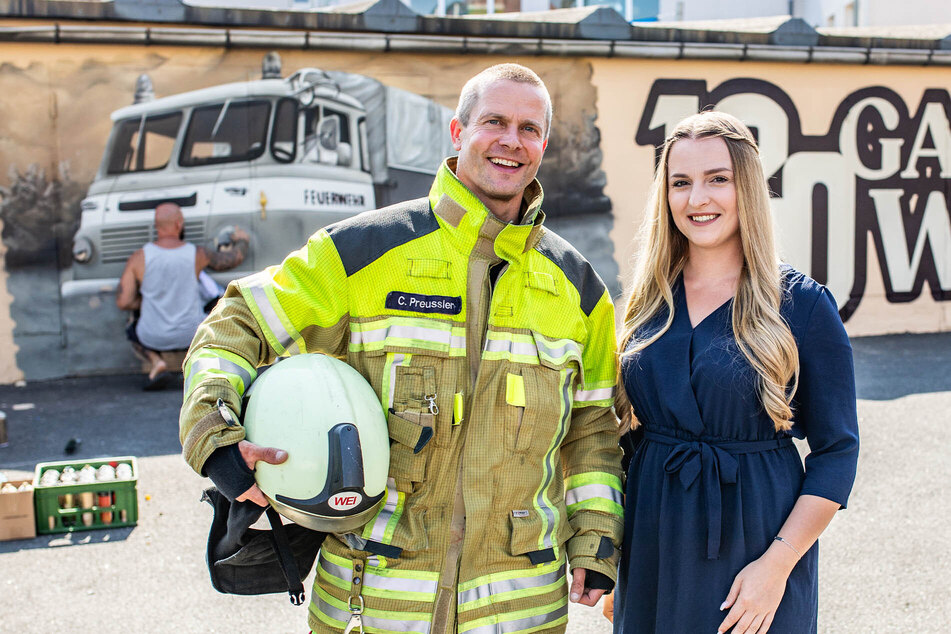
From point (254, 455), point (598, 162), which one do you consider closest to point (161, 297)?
point (598, 162)

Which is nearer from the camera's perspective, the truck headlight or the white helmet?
the white helmet

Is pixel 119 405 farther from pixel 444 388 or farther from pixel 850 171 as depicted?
pixel 850 171

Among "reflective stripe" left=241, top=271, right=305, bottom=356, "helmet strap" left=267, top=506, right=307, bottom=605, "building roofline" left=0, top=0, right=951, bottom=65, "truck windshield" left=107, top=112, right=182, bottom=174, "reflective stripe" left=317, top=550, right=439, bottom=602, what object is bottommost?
"reflective stripe" left=317, top=550, right=439, bottom=602

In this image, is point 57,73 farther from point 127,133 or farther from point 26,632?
point 26,632

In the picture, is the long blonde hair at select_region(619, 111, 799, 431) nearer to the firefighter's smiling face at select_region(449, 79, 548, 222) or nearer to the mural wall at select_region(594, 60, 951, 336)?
the firefighter's smiling face at select_region(449, 79, 548, 222)

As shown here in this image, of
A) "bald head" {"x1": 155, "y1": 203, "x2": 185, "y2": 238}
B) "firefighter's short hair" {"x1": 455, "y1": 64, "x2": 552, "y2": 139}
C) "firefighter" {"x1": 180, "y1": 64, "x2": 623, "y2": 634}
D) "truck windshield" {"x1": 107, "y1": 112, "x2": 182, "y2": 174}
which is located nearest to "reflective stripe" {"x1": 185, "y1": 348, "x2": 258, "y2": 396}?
"firefighter" {"x1": 180, "y1": 64, "x2": 623, "y2": 634}

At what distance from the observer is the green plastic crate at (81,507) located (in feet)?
15.9

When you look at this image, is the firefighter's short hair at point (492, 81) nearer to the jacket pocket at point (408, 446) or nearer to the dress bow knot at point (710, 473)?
the jacket pocket at point (408, 446)

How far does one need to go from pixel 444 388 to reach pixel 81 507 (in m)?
3.61

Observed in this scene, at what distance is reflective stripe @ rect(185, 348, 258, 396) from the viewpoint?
2.11 m

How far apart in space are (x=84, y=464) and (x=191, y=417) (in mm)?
3683

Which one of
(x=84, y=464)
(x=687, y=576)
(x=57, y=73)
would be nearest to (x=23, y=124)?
(x=57, y=73)

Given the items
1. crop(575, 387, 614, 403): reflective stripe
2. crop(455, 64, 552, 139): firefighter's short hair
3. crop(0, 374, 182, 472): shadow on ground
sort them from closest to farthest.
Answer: crop(455, 64, 552, 139): firefighter's short hair → crop(575, 387, 614, 403): reflective stripe → crop(0, 374, 182, 472): shadow on ground

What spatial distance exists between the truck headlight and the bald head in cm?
94
